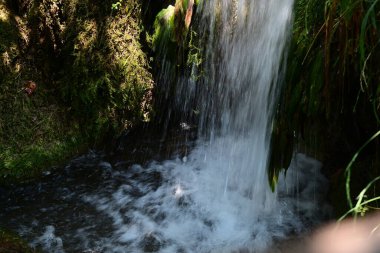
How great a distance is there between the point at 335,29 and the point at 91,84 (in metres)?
2.39

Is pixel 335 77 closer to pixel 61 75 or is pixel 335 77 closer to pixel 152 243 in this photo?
pixel 152 243

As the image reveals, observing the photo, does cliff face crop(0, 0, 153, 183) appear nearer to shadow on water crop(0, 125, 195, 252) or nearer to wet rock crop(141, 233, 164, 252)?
shadow on water crop(0, 125, 195, 252)

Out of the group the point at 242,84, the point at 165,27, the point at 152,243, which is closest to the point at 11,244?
the point at 152,243

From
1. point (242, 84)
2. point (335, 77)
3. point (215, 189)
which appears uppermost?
point (242, 84)

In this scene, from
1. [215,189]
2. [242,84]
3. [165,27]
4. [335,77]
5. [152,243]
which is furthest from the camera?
[242,84]

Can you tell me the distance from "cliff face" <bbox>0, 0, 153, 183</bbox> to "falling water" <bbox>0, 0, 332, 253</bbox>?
0.32 meters

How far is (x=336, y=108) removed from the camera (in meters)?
2.37

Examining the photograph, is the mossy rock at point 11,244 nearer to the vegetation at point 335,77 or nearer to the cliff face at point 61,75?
the cliff face at point 61,75

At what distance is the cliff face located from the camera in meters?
3.68

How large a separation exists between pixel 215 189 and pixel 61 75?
5.99 ft

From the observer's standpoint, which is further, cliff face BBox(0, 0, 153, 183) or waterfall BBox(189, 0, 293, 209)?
cliff face BBox(0, 0, 153, 183)

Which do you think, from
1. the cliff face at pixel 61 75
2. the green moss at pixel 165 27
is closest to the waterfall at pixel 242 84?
the green moss at pixel 165 27

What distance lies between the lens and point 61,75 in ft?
12.9

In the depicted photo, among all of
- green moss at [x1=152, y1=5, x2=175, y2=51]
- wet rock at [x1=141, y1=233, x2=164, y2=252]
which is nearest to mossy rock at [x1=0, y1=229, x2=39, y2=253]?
wet rock at [x1=141, y1=233, x2=164, y2=252]
